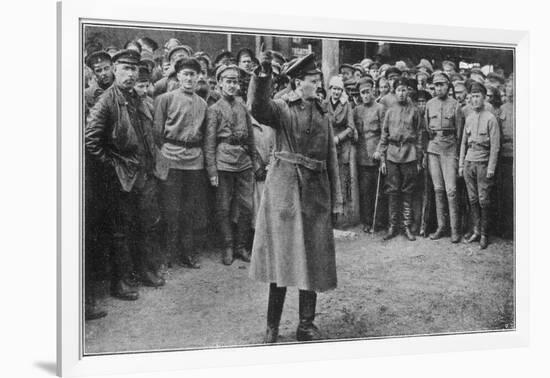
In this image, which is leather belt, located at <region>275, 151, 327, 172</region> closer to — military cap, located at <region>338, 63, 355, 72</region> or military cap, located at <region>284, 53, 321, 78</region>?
military cap, located at <region>284, 53, 321, 78</region>

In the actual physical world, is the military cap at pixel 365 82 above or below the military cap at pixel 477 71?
below

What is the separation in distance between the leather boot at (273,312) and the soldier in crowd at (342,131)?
628 mm

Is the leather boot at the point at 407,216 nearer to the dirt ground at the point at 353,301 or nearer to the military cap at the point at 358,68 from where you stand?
the dirt ground at the point at 353,301

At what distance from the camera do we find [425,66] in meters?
6.14

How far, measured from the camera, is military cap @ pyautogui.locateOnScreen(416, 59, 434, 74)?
612cm

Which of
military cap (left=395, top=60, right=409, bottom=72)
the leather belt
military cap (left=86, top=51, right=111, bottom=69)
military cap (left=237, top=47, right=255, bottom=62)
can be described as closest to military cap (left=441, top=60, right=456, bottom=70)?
military cap (left=395, top=60, right=409, bottom=72)

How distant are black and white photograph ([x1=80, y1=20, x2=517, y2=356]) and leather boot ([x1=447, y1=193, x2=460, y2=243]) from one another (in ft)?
0.05

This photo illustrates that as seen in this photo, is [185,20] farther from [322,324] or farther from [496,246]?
[496,246]

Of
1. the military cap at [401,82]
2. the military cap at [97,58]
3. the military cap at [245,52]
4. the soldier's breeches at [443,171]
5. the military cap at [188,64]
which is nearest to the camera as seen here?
the military cap at [97,58]

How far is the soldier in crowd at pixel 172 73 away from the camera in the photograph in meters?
5.48

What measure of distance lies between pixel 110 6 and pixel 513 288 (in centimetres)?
346

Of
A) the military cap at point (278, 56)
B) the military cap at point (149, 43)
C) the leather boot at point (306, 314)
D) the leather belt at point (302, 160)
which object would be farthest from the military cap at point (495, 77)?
the military cap at point (149, 43)

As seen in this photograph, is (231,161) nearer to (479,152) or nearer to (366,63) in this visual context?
(366,63)

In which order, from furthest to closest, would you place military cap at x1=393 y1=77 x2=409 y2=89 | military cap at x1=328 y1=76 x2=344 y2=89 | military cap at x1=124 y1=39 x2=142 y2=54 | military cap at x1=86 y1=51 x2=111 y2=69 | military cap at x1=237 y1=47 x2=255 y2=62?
Answer: 1. military cap at x1=393 y1=77 x2=409 y2=89
2. military cap at x1=328 y1=76 x2=344 y2=89
3. military cap at x1=237 y1=47 x2=255 y2=62
4. military cap at x1=124 y1=39 x2=142 y2=54
5. military cap at x1=86 y1=51 x2=111 y2=69
